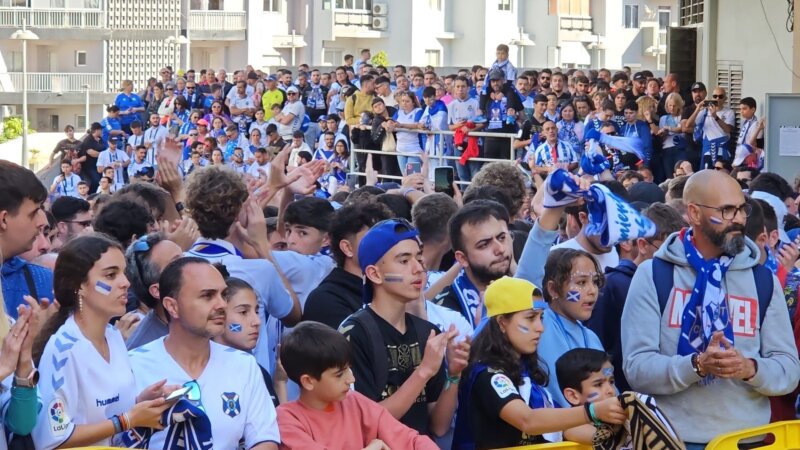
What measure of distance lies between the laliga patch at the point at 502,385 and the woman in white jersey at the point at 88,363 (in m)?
1.39

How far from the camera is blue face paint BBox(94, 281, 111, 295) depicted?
5375mm

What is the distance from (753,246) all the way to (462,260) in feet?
4.71

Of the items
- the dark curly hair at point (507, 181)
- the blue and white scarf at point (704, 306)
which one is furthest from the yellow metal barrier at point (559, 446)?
the dark curly hair at point (507, 181)

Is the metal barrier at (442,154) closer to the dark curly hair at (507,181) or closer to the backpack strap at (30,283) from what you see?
the dark curly hair at (507,181)

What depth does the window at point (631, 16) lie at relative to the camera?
226ft

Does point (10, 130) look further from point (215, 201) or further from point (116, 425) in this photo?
point (116, 425)

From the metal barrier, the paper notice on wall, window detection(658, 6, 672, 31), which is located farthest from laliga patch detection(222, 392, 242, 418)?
window detection(658, 6, 672, 31)

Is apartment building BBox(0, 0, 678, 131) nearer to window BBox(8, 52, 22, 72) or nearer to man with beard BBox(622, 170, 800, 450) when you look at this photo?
window BBox(8, 52, 22, 72)

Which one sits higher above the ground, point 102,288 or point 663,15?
point 663,15

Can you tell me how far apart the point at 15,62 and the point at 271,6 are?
1298 cm

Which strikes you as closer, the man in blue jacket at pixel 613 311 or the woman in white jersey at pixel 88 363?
the woman in white jersey at pixel 88 363

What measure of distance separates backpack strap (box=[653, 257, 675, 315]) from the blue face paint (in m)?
2.28

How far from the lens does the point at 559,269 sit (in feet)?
21.1

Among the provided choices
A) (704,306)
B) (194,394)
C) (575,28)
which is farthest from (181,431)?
(575,28)
